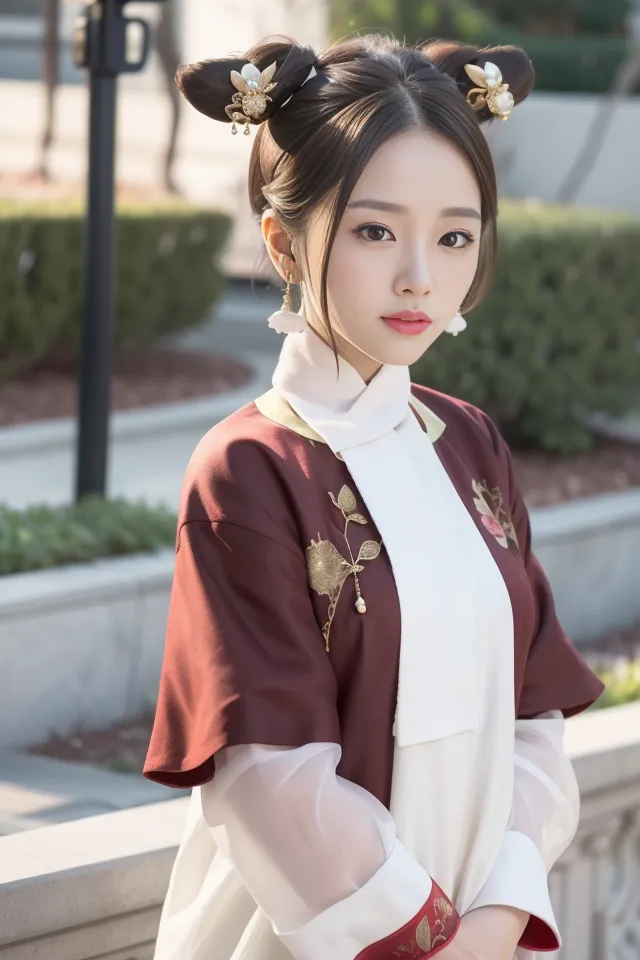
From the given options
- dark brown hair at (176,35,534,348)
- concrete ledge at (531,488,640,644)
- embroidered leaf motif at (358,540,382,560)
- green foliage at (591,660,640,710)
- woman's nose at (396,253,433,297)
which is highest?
dark brown hair at (176,35,534,348)

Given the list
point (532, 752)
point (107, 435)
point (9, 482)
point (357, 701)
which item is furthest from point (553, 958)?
point (9, 482)

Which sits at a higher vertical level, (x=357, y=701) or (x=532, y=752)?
(x=357, y=701)

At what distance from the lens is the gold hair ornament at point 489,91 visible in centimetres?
200

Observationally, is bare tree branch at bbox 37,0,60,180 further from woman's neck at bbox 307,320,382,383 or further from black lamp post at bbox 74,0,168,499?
woman's neck at bbox 307,320,382,383

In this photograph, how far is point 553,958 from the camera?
292 centimetres

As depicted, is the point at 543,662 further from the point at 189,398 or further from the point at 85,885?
the point at 189,398

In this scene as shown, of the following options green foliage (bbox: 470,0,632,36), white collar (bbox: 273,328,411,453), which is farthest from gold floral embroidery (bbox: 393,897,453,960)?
green foliage (bbox: 470,0,632,36)

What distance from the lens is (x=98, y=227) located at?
15.6ft

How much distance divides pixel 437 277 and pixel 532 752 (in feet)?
2.14

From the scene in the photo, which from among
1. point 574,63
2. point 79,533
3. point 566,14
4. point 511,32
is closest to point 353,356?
point 79,533

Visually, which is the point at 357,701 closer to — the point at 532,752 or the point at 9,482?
the point at 532,752

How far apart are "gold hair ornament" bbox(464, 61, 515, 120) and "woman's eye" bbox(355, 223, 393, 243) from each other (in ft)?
0.81

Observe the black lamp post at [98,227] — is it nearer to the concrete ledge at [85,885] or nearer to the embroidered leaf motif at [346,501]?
the concrete ledge at [85,885]

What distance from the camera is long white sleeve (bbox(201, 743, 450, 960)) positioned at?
1797mm
